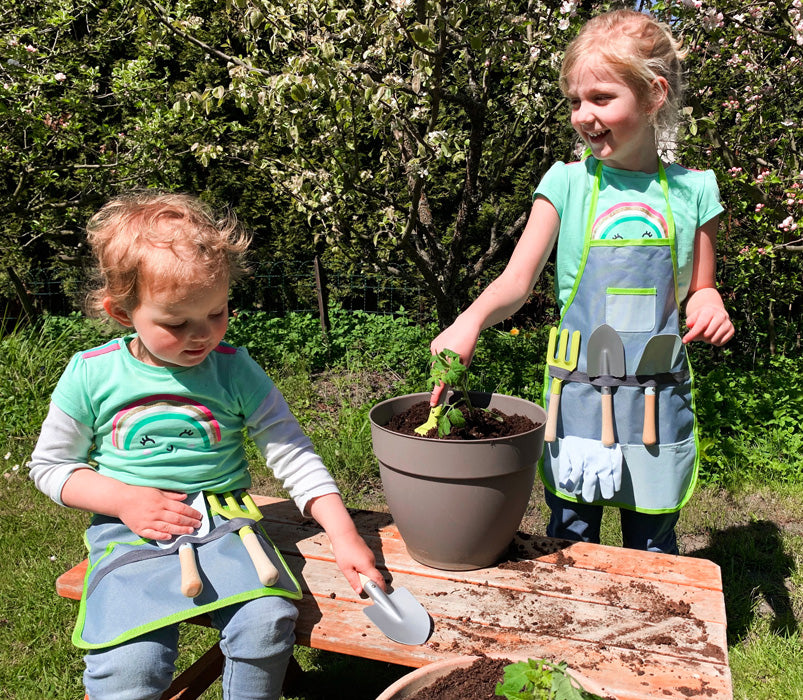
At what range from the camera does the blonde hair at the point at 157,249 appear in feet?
5.13

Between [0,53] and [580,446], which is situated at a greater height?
[0,53]

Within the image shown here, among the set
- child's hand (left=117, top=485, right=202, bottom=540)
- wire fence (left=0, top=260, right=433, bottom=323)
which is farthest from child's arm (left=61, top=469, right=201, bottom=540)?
wire fence (left=0, top=260, right=433, bottom=323)

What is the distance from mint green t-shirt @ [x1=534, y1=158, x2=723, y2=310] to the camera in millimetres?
1828

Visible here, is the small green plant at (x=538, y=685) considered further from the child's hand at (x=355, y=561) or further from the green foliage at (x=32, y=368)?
the green foliage at (x=32, y=368)

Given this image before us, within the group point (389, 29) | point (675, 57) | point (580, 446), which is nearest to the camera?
point (675, 57)

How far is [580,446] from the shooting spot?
1910 millimetres

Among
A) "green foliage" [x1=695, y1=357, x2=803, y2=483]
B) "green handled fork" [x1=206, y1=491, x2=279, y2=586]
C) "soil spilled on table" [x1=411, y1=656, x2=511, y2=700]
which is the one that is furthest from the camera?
"green foliage" [x1=695, y1=357, x2=803, y2=483]

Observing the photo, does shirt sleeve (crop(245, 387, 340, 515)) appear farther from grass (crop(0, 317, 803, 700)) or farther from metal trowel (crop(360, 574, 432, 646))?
grass (crop(0, 317, 803, 700))

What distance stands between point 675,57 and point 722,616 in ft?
4.33

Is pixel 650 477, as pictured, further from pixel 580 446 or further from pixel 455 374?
pixel 455 374

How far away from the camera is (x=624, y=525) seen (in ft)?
6.72

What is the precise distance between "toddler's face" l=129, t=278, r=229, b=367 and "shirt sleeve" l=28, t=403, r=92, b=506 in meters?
0.26

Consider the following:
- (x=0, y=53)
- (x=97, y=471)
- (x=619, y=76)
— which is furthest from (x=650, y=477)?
(x=0, y=53)

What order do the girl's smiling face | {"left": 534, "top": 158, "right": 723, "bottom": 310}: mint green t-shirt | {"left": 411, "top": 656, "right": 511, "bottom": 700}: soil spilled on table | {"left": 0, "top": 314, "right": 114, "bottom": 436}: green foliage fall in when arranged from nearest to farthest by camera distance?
{"left": 411, "top": 656, "right": 511, "bottom": 700}: soil spilled on table
the girl's smiling face
{"left": 534, "top": 158, "right": 723, "bottom": 310}: mint green t-shirt
{"left": 0, "top": 314, "right": 114, "bottom": 436}: green foliage
